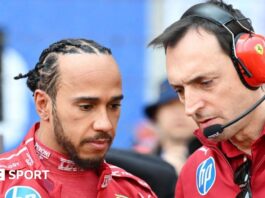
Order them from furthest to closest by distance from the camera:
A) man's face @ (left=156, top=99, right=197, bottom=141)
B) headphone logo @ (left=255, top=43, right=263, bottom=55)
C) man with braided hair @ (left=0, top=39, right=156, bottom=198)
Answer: man's face @ (left=156, top=99, right=197, bottom=141), headphone logo @ (left=255, top=43, right=263, bottom=55), man with braided hair @ (left=0, top=39, right=156, bottom=198)

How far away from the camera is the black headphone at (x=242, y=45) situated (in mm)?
4453

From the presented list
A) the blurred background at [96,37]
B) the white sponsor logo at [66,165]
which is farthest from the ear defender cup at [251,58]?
the blurred background at [96,37]

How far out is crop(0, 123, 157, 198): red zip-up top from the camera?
432 cm

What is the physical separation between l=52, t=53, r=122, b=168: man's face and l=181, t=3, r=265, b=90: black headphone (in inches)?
22.4

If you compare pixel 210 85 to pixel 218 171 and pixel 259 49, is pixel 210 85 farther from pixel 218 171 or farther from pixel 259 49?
pixel 218 171

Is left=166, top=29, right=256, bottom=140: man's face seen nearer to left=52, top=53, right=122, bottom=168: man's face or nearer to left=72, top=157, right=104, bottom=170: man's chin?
left=52, top=53, right=122, bottom=168: man's face

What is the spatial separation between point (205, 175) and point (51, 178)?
2.82 feet

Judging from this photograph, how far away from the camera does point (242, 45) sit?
4.47 meters

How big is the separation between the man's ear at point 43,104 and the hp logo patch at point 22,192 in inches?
16.6

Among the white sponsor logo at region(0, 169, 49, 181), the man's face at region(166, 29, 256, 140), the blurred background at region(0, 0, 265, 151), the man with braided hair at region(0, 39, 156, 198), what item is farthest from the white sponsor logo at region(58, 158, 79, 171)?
the blurred background at region(0, 0, 265, 151)

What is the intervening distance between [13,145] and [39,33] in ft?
5.06

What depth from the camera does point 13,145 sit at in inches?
410

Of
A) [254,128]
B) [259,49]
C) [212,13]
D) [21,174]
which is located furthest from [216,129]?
[21,174]

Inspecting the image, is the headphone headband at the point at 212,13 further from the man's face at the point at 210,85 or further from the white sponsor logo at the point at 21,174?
the white sponsor logo at the point at 21,174
